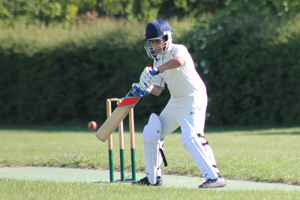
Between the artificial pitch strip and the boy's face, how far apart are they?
5.24 ft

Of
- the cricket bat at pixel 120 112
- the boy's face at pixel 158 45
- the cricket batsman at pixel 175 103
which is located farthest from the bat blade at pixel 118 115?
the boy's face at pixel 158 45

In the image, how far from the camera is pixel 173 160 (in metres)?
7.94

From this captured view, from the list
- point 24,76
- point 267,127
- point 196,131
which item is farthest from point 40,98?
point 196,131

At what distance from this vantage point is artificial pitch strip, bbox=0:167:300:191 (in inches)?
238

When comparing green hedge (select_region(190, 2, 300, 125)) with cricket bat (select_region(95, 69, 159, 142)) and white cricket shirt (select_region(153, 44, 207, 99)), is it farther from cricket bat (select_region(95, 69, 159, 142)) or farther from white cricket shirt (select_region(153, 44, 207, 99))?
cricket bat (select_region(95, 69, 159, 142))

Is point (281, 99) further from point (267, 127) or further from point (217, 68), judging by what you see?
point (217, 68)

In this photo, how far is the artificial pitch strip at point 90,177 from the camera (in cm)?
604

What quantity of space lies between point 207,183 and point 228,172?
1.45 meters

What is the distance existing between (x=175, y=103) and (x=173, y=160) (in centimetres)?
A: 229

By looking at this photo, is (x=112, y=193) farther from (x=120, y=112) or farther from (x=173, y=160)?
(x=173, y=160)

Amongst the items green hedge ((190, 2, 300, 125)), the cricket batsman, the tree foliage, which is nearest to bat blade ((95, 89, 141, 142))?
the cricket batsman

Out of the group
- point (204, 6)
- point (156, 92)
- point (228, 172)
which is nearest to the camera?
point (156, 92)

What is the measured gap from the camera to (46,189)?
5602 mm

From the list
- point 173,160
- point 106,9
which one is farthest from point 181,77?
point 106,9
